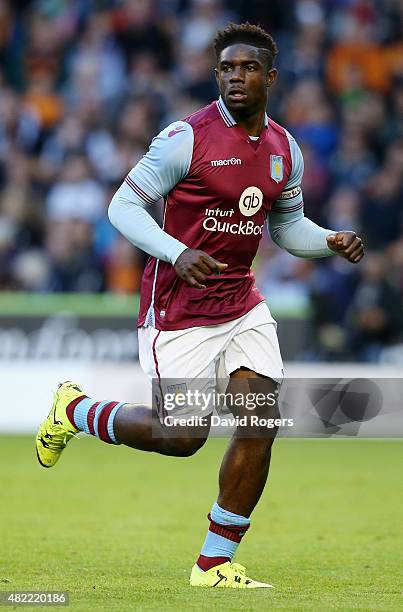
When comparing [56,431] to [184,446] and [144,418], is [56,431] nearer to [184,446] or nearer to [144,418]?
[144,418]

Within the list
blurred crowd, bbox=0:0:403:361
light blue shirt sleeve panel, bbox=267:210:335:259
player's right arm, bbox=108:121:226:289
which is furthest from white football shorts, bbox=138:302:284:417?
blurred crowd, bbox=0:0:403:361

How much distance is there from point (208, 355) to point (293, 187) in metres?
1.03

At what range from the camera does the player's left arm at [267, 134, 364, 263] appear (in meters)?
6.93

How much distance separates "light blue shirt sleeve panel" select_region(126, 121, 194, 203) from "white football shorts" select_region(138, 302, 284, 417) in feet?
2.28

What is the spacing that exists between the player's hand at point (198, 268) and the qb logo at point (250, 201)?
1.71 ft

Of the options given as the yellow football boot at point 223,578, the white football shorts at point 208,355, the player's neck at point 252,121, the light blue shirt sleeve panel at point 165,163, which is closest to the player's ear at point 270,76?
the player's neck at point 252,121

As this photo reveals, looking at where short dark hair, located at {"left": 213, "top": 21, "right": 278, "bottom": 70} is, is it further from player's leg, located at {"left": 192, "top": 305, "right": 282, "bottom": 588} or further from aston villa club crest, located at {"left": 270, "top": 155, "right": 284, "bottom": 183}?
player's leg, located at {"left": 192, "top": 305, "right": 282, "bottom": 588}

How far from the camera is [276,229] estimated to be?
7250mm

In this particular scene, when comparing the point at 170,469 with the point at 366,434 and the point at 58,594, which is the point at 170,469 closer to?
the point at 366,434

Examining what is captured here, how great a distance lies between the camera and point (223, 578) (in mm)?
6504

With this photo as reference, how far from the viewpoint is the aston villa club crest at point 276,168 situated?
6707 millimetres

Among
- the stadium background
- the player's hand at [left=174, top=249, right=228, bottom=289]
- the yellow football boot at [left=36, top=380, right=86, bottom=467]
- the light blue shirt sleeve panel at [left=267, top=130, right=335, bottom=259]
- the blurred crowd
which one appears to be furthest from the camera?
the blurred crowd

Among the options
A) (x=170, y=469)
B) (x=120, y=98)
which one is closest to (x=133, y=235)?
(x=170, y=469)

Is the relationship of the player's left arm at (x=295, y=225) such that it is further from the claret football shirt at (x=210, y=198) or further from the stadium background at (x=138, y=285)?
the stadium background at (x=138, y=285)
